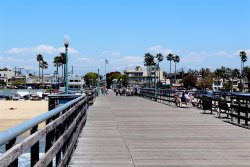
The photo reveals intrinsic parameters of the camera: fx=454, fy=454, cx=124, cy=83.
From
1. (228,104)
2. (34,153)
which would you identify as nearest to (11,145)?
(34,153)

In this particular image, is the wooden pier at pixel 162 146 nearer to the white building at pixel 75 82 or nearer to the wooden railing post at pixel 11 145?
the wooden railing post at pixel 11 145

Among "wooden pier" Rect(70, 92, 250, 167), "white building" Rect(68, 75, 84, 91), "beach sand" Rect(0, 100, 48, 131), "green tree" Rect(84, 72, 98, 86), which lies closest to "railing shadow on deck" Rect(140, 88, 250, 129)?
"wooden pier" Rect(70, 92, 250, 167)

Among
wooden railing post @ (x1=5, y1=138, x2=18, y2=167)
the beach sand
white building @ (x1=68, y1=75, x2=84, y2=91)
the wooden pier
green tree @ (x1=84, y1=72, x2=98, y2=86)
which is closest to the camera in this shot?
wooden railing post @ (x1=5, y1=138, x2=18, y2=167)

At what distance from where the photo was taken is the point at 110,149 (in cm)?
999

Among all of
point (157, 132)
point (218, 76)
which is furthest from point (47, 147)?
point (218, 76)

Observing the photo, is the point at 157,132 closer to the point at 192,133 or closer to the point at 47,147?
the point at 192,133

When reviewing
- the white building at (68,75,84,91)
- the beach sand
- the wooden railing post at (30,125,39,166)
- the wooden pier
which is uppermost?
the white building at (68,75,84,91)

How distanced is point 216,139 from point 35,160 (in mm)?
8217

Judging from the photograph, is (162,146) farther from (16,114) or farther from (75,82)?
(75,82)

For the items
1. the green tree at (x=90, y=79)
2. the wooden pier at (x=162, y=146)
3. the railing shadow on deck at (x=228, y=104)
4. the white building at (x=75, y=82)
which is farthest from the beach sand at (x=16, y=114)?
the green tree at (x=90, y=79)

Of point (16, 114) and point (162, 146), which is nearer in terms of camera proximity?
point (162, 146)

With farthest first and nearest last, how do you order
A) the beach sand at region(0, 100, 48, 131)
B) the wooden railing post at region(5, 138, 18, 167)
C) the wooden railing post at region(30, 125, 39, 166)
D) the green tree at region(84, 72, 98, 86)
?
the green tree at region(84, 72, 98, 86) < the beach sand at region(0, 100, 48, 131) < the wooden railing post at region(30, 125, 39, 166) < the wooden railing post at region(5, 138, 18, 167)

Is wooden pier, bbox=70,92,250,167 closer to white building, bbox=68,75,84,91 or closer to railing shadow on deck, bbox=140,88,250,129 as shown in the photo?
railing shadow on deck, bbox=140,88,250,129

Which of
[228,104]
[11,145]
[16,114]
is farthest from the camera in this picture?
[16,114]
